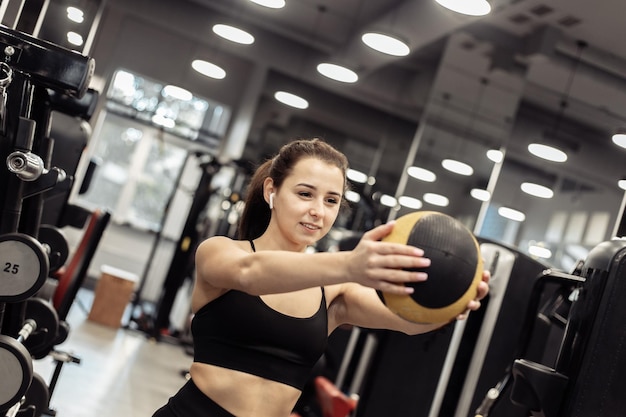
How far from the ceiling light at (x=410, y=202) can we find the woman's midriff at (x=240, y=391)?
833 cm

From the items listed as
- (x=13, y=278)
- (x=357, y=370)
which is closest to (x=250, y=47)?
(x=357, y=370)

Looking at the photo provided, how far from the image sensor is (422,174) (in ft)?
33.7

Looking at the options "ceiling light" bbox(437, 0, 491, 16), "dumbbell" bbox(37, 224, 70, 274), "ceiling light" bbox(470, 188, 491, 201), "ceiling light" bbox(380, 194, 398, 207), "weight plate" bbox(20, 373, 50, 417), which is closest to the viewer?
"weight plate" bbox(20, 373, 50, 417)

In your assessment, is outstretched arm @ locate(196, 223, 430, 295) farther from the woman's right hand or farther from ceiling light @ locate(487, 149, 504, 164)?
ceiling light @ locate(487, 149, 504, 164)

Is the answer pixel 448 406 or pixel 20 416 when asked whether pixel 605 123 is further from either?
pixel 20 416

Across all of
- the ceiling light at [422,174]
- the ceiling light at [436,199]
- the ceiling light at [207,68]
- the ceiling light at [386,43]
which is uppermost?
the ceiling light at [207,68]

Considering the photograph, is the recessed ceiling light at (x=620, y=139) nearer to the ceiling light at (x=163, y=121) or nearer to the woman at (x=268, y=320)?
the woman at (x=268, y=320)

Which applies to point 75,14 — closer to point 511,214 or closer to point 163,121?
point 511,214

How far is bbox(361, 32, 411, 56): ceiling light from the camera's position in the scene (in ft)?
24.0

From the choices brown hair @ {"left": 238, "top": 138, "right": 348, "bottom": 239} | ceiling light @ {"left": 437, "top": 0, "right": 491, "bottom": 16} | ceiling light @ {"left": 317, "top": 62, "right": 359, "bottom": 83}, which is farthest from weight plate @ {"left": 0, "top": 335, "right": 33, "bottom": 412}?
ceiling light @ {"left": 317, "top": 62, "right": 359, "bottom": 83}

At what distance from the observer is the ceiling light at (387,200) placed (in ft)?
36.4

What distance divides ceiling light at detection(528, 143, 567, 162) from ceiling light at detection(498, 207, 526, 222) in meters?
0.59

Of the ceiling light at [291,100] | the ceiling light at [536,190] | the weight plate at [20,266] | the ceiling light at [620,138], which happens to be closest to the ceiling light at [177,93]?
the ceiling light at [291,100]

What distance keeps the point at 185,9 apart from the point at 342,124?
3050 millimetres
